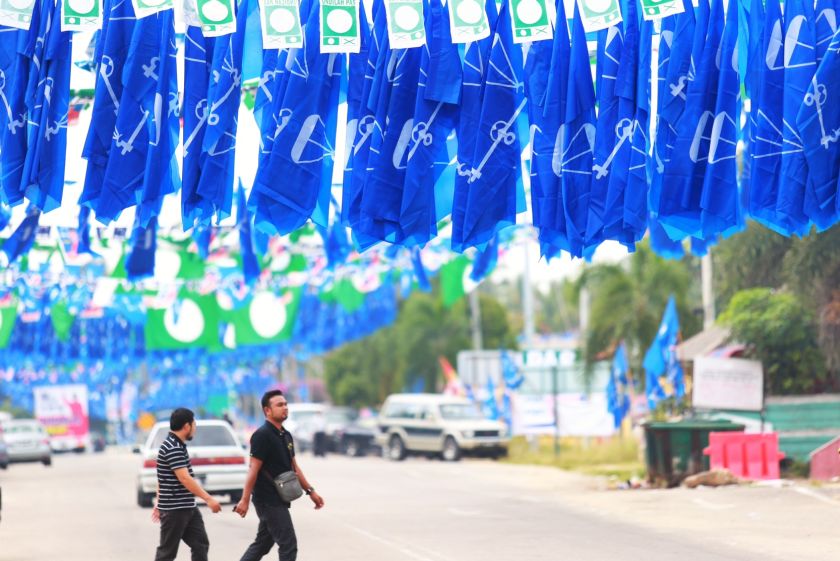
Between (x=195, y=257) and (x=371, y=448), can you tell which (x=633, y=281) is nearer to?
(x=371, y=448)

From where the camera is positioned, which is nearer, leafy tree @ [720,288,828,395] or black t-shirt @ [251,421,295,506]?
black t-shirt @ [251,421,295,506]

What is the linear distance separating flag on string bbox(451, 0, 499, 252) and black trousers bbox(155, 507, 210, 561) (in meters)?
4.59

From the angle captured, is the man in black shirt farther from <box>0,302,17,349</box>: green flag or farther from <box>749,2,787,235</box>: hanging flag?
<box>0,302,17,349</box>: green flag

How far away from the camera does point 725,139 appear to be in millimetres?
13812

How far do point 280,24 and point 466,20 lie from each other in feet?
6.15

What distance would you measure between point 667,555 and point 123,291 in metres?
23.8

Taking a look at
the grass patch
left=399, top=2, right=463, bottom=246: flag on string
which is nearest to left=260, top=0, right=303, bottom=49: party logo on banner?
left=399, top=2, right=463, bottom=246: flag on string

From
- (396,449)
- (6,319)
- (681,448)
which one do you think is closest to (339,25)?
(681,448)

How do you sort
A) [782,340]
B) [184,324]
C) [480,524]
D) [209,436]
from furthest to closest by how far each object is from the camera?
[184,324] → [782,340] → [209,436] → [480,524]

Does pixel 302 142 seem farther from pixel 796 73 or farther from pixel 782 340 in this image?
pixel 782 340

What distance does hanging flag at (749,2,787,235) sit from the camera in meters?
13.6

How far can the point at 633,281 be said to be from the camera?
45875 mm

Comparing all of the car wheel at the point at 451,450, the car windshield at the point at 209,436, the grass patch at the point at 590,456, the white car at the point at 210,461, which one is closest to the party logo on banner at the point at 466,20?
the white car at the point at 210,461

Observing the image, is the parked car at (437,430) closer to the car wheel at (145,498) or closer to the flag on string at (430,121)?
the car wheel at (145,498)
